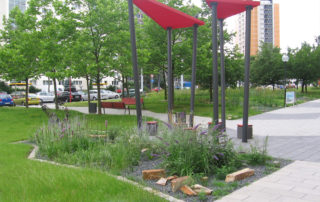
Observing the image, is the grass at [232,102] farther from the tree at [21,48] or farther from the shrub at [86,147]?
the shrub at [86,147]

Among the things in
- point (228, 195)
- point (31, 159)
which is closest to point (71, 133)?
point (31, 159)

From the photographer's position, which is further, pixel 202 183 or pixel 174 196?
pixel 202 183

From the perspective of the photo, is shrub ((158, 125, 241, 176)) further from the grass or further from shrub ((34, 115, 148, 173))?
the grass

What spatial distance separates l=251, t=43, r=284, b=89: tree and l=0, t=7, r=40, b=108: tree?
24.2 m

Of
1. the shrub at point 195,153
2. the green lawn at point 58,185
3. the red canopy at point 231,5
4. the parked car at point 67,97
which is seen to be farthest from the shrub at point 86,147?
the parked car at point 67,97

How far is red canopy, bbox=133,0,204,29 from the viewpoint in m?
8.58

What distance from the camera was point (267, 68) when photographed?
35000 mm

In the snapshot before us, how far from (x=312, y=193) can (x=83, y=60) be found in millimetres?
12089

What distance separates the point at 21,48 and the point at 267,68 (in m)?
26.2

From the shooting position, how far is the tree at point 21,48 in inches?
661

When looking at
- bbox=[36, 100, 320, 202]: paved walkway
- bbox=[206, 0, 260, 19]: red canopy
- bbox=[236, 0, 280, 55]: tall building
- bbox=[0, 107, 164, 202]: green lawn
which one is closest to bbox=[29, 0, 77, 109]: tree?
bbox=[206, 0, 260, 19]: red canopy

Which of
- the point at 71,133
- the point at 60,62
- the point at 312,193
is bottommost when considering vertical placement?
the point at 312,193

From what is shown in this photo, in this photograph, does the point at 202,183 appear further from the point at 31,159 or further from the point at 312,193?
the point at 31,159

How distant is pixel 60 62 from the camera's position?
15281 millimetres
